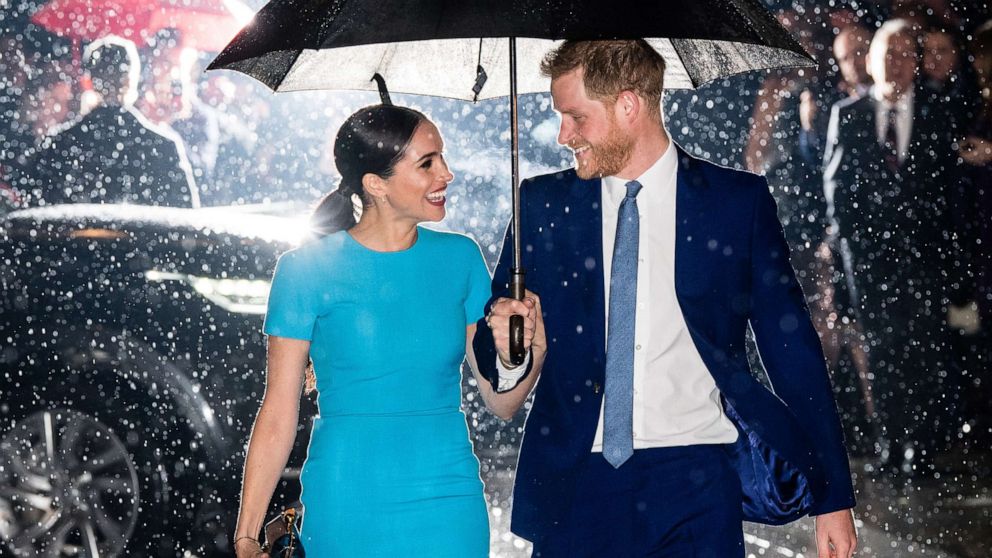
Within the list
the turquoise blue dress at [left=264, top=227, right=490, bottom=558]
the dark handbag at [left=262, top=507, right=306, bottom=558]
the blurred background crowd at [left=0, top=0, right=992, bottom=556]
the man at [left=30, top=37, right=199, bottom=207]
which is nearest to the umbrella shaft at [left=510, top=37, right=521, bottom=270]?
the turquoise blue dress at [left=264, top=227, right=490, bottom=558]

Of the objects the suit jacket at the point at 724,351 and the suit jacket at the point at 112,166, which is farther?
the suit jacket at the point at 112,166

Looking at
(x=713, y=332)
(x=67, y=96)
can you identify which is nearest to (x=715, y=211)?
(x=713, y=332)

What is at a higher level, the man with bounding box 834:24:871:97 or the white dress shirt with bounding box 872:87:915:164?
the man with bounding box 834:24:871:97

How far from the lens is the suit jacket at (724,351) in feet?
10.3

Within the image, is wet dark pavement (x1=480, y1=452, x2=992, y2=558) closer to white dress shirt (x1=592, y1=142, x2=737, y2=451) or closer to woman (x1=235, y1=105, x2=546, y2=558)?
woman (x1=235, y1=105, x2=546, y2=558)

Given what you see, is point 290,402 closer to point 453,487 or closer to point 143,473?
point 453,487

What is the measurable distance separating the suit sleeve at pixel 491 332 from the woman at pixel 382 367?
0.07 meters

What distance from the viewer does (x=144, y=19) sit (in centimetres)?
1419

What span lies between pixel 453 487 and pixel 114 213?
3480mm

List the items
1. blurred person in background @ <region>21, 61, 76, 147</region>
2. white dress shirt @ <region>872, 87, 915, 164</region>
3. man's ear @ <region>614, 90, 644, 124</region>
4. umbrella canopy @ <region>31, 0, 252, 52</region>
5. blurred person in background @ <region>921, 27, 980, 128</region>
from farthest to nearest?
blurred person in background @ <region>21, 61, 76, 147</region> < umbrella canopy @ <region>31, 0, 252, 52</region> < white dress shirt @ <region>872, 87, 915, 164</region> < blurred person in background @ <region>921, 27, 980, 128</region> < man's ear @ <region>614, 90, 644, 124</region>

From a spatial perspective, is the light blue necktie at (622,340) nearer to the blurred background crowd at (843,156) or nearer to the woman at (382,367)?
the woman at (382,367)

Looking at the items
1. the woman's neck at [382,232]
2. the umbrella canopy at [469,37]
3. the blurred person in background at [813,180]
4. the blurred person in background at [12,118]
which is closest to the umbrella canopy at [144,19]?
the blurred person in background at [12,118]

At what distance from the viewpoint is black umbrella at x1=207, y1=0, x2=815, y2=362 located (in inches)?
113

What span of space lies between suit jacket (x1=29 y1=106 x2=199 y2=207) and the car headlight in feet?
21.0
